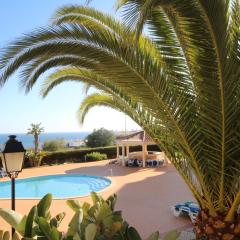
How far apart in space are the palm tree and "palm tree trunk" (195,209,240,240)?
0.05 ft

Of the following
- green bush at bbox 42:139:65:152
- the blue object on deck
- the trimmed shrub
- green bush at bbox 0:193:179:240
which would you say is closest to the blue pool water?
the trimmed shrub

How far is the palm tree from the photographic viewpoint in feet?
14.5

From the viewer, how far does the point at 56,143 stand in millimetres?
42094

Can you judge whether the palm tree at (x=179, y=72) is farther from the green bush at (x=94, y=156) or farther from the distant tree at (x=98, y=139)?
the distant tree at (x=98, y=139)

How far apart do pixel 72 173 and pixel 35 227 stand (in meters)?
18.5

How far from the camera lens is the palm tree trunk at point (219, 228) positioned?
4965 mm

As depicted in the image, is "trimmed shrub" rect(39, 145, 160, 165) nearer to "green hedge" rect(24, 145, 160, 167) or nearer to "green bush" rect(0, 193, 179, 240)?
"green hedge" rect(24, 145, 160, 167)

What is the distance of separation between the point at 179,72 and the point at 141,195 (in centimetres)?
972

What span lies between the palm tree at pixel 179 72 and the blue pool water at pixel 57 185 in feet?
39.7

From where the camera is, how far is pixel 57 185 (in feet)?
63.3

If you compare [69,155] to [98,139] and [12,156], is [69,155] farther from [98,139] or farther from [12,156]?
[12,156]

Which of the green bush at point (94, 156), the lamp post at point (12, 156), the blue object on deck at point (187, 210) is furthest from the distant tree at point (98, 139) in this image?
the lamp post at point (12, 156)

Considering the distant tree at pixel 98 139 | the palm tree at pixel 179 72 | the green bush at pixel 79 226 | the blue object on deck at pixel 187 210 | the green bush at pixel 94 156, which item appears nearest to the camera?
the green bush at pixel 79 226

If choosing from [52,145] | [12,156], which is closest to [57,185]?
[12,156]
